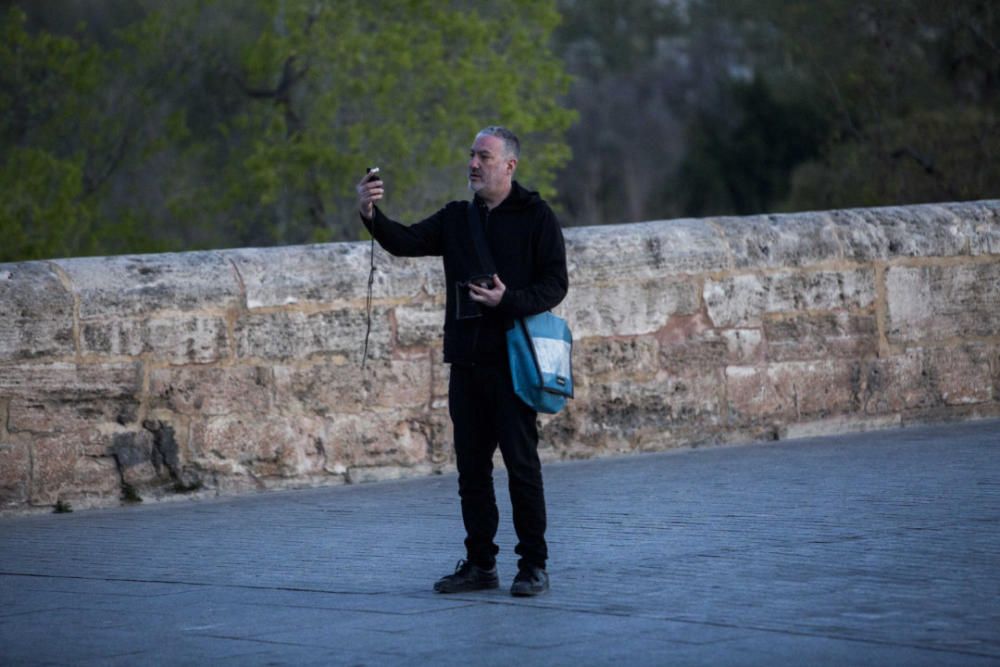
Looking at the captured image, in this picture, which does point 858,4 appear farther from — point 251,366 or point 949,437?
point 251,366

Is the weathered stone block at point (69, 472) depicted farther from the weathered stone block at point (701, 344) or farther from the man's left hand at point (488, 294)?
the man's left hand at point (488, 294)

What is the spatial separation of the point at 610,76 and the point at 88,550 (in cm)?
5119

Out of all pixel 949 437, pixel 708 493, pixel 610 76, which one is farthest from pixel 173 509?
pixel 610 76

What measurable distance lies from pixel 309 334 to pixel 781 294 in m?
2.74

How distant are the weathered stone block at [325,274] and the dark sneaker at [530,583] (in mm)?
3291

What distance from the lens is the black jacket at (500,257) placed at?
17.1ft

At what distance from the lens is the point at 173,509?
296 inches

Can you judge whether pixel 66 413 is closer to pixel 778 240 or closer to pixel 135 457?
pixel 135 457

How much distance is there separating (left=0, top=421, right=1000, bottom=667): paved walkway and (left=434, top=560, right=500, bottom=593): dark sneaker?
9 cm

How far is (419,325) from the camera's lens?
8250 mm

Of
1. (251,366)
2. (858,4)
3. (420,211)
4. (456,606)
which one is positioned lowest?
(456,606)

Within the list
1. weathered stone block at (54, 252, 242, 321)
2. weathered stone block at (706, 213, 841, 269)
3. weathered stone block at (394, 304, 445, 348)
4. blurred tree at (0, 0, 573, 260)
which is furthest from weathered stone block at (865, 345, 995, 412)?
blurred tree at (0, 0, 573, 260)

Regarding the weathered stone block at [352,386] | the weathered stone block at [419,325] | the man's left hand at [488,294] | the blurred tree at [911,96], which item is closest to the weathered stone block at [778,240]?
the weathered stone block at [419,325]

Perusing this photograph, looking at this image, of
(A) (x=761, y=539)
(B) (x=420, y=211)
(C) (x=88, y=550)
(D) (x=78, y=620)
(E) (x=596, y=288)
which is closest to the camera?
(D) (x=78, y=620)
